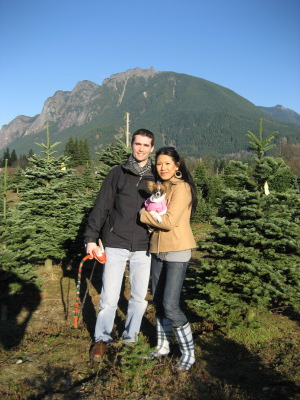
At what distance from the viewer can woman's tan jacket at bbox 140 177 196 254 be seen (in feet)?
10.8

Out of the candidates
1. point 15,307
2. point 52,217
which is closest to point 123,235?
point 15,307

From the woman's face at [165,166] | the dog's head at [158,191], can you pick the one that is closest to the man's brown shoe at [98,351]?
the dog's head at [158,191]

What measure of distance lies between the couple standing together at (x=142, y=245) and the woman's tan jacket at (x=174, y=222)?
0.01 meters

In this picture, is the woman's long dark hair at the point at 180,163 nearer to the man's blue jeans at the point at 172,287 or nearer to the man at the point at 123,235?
the man at the point at 123,235

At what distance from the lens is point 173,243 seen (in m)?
3.35

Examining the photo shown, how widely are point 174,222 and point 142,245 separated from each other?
0.69 m

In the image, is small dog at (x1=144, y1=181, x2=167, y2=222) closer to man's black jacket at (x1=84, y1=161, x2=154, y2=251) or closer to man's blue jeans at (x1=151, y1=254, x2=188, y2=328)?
man's black jacket at (x1=84, y1=161, x2=154, y2=251)

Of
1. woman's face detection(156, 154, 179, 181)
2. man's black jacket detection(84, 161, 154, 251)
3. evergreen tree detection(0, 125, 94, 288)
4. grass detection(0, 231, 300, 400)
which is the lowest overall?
grass detection(0, 231, 300, 400)

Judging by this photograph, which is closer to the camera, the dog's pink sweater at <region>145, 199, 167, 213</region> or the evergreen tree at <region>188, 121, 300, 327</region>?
the dog's pink sweater at <region>145, 199, 167, 213</region>

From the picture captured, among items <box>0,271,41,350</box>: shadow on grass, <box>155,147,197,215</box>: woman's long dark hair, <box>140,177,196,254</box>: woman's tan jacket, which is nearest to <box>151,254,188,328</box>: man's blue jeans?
<box>140,177,196,254</box>: woman's tan jacket

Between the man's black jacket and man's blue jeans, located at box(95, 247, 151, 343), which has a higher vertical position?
the man's black jacket

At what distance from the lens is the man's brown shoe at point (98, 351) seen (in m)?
3.69

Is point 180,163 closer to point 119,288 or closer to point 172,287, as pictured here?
point 172,287

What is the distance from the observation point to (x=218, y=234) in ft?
17.2
